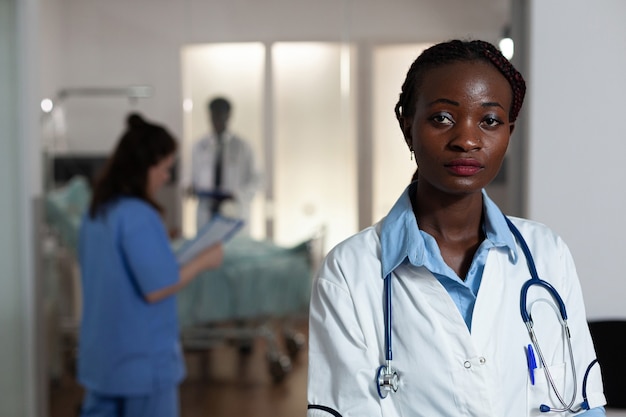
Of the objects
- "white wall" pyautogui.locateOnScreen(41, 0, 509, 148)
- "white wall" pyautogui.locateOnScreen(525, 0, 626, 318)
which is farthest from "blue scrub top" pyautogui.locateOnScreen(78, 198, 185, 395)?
"white wall" pyautogui.locateOnScreen(41, 0, 509, 148)

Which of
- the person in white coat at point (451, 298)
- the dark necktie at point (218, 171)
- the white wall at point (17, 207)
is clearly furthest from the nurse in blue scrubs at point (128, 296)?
the dark necktie at point (218, 171)

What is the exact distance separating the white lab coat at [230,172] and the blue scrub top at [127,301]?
1649mm

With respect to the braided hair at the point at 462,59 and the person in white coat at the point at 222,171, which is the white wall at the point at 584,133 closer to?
the braided hair at the point at 462,59

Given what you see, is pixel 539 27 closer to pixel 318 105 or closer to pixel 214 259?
pixel 214 259

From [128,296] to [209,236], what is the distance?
45 centimetres

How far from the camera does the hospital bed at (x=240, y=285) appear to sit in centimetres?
412

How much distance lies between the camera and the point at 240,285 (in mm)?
4156

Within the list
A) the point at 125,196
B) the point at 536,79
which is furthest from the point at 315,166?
the point at 536,79

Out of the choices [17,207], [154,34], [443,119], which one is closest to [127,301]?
[17,207]

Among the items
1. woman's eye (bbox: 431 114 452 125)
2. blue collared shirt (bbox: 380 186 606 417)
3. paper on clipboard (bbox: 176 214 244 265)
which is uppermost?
woman's eye (bbox: 431 114 452 125)

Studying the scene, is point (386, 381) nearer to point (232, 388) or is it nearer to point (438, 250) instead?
point (438, 250)

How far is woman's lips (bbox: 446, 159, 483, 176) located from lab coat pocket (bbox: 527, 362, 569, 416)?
308 mm

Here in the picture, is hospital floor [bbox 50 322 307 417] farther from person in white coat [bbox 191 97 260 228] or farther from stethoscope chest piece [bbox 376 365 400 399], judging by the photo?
stethoscope chest piece [bbox 376 365 400 399]

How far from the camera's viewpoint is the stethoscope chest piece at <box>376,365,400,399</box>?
3.94 feet
